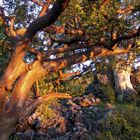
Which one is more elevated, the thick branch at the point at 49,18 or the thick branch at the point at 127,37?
the thick branch at the point at 49,18

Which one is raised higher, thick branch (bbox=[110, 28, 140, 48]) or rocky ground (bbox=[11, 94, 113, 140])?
thick branch (bbox=[110, 28, 140, 48])

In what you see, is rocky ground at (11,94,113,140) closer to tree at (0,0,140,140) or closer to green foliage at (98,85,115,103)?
green foliage at (98,85,115,103)

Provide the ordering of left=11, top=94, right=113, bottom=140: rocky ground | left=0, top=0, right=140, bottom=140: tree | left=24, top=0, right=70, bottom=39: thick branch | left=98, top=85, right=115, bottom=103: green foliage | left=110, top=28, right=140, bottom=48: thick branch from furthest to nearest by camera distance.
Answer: left=98, top=85, right=115, bottom=103: green foliage, left=11, top=94, right=113, bottom=140: rocky ground, left=110, top=28, right=140, bottom=48: thick branch, left=0, top=0, right=140, bottom=140: tree, left=24, top=0, right=70, bottom=39: thick branch

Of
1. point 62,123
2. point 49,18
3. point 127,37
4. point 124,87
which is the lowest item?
point 62,123

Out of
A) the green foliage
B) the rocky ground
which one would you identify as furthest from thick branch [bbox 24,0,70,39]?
the green foliage

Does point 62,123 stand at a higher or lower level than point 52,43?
lower

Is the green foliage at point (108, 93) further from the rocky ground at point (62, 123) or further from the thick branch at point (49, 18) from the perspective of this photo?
the thick branch at point (49, 18)

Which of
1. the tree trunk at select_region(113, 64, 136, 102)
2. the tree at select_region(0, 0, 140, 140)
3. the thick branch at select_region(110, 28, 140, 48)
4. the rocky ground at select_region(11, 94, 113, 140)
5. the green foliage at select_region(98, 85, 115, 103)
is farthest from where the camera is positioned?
the tree trunk at select_region(113, 64, 136, 102)

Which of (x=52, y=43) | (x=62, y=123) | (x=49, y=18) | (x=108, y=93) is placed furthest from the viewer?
(x=108, y=93)

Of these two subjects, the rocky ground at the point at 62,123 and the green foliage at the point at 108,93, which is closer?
the rocky ground at the point at 62,123

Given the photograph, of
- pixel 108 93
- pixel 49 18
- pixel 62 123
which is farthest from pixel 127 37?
pixel 108 93

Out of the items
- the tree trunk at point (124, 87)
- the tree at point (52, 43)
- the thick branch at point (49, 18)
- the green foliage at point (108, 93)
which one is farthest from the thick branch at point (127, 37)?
the tree trunk at point (124, 87)

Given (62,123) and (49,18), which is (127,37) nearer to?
(49,18)

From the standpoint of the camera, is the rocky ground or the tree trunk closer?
the rocky ground
